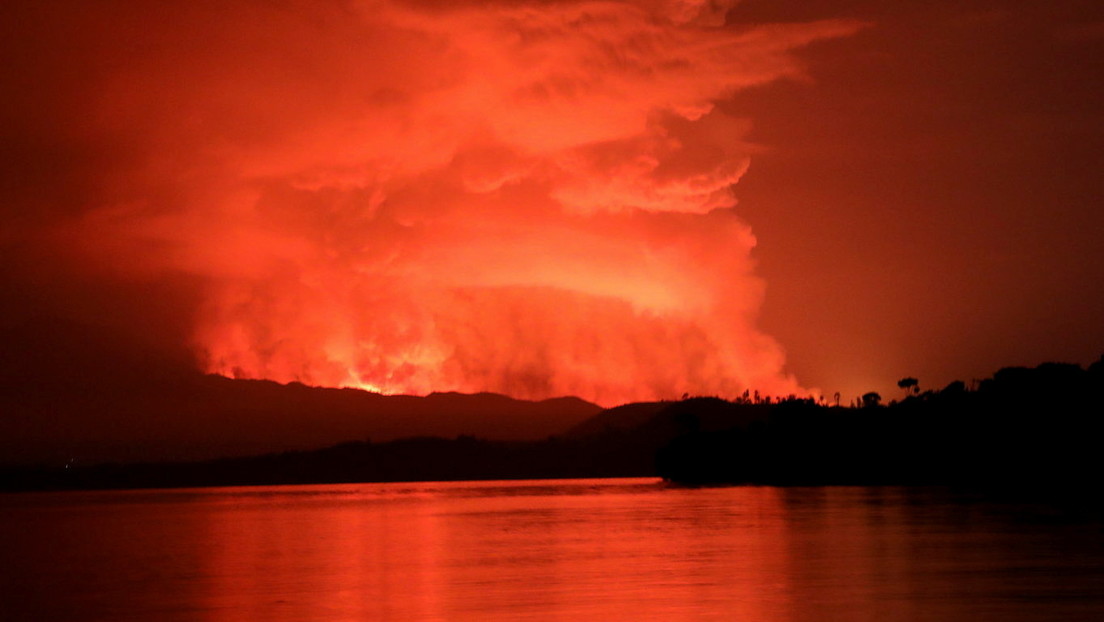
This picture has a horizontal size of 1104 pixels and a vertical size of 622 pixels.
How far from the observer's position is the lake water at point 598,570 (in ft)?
108

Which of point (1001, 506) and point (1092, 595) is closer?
point (1092, 595)

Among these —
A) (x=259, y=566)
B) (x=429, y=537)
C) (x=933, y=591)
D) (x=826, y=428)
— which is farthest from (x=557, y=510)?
(x=826, y=428)

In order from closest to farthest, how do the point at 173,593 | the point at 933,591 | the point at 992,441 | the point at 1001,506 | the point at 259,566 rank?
the point at 933,591 < the point at 173,593 < the point at 259,566 < the point at 1001,506 < the point at 992,441

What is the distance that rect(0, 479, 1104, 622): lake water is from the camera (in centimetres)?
3288

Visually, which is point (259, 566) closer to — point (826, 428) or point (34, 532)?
point (34, 532)

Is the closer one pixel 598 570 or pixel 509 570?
pixel 598 570

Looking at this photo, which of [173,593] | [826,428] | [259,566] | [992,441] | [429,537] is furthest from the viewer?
[826,428]

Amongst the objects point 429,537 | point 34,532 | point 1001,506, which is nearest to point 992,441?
point 1001,506

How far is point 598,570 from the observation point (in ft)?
142

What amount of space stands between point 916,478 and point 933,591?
397 ft

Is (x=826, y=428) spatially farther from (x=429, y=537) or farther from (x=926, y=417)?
(x=429, y=537)

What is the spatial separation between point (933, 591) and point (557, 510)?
68636mm

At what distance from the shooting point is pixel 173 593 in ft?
134

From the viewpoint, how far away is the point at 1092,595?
32531 mm
